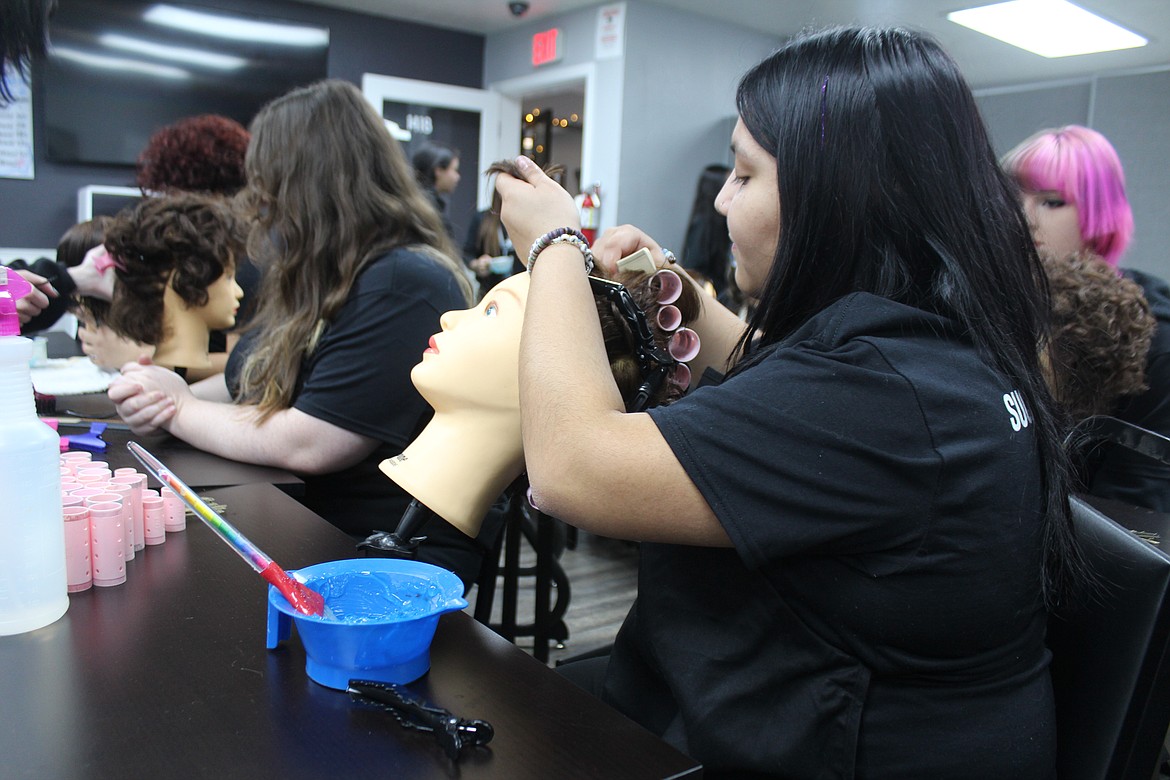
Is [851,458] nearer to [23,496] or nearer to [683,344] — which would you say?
[683,344]

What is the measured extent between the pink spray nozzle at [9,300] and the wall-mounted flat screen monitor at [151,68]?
4543 millimetres

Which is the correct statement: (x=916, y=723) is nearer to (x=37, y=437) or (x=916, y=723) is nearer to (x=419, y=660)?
(x=419, y=660)

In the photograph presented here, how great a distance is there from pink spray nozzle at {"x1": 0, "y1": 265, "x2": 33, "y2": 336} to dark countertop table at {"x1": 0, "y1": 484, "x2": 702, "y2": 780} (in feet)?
0.88

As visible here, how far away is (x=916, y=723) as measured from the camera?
0.73 meters

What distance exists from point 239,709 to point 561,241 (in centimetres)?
52

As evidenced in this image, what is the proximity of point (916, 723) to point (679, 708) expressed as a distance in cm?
22

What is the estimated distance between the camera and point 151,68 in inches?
195

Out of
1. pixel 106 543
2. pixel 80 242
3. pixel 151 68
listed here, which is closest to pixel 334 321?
pixel 106 543

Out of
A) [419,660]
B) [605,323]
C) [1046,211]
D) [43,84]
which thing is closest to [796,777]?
[419,660]

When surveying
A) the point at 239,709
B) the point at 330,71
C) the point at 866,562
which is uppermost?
the point at 330,71

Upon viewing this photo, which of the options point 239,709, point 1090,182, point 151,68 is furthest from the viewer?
point 151,68

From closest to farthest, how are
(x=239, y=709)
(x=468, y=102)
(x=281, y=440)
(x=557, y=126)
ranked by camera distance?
(x=239, y=709)
(x=281, y=440)
(x=468, y=102)
(x=557, y=126)

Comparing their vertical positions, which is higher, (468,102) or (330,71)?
(330,71)

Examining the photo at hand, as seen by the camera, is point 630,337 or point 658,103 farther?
point 658,103
